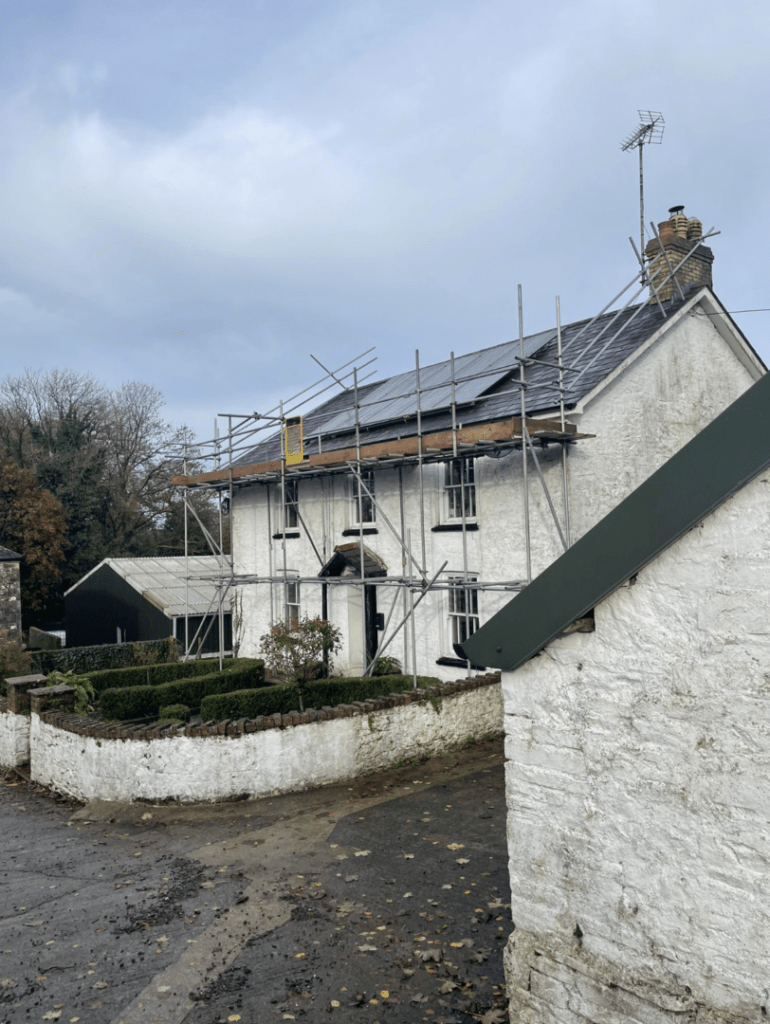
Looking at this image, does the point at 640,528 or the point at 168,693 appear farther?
the point at 168,693

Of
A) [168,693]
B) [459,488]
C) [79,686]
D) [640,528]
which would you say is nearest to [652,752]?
[640,528]

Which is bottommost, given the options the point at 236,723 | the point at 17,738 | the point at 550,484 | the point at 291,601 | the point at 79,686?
the point at 17,738

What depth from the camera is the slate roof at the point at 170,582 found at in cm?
2523

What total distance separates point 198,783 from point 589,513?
8.15m

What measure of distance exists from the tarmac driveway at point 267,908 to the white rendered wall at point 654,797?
1651 mm

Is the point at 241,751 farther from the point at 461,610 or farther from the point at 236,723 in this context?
the point at 461,610

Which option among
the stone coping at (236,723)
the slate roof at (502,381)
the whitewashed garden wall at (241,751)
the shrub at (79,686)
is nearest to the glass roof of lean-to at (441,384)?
the slate roof at (502,381)

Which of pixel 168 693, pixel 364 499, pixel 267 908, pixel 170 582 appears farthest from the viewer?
pixel 170 582

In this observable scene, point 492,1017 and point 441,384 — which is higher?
point 441,384

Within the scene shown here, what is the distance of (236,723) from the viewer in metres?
10.8

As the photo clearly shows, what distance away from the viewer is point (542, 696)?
448 centimetres

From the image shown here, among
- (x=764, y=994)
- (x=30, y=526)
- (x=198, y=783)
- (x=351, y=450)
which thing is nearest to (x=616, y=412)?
(x=351, y=450)

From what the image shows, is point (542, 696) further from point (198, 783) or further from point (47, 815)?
point (47, 815)

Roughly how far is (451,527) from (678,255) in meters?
7.81
